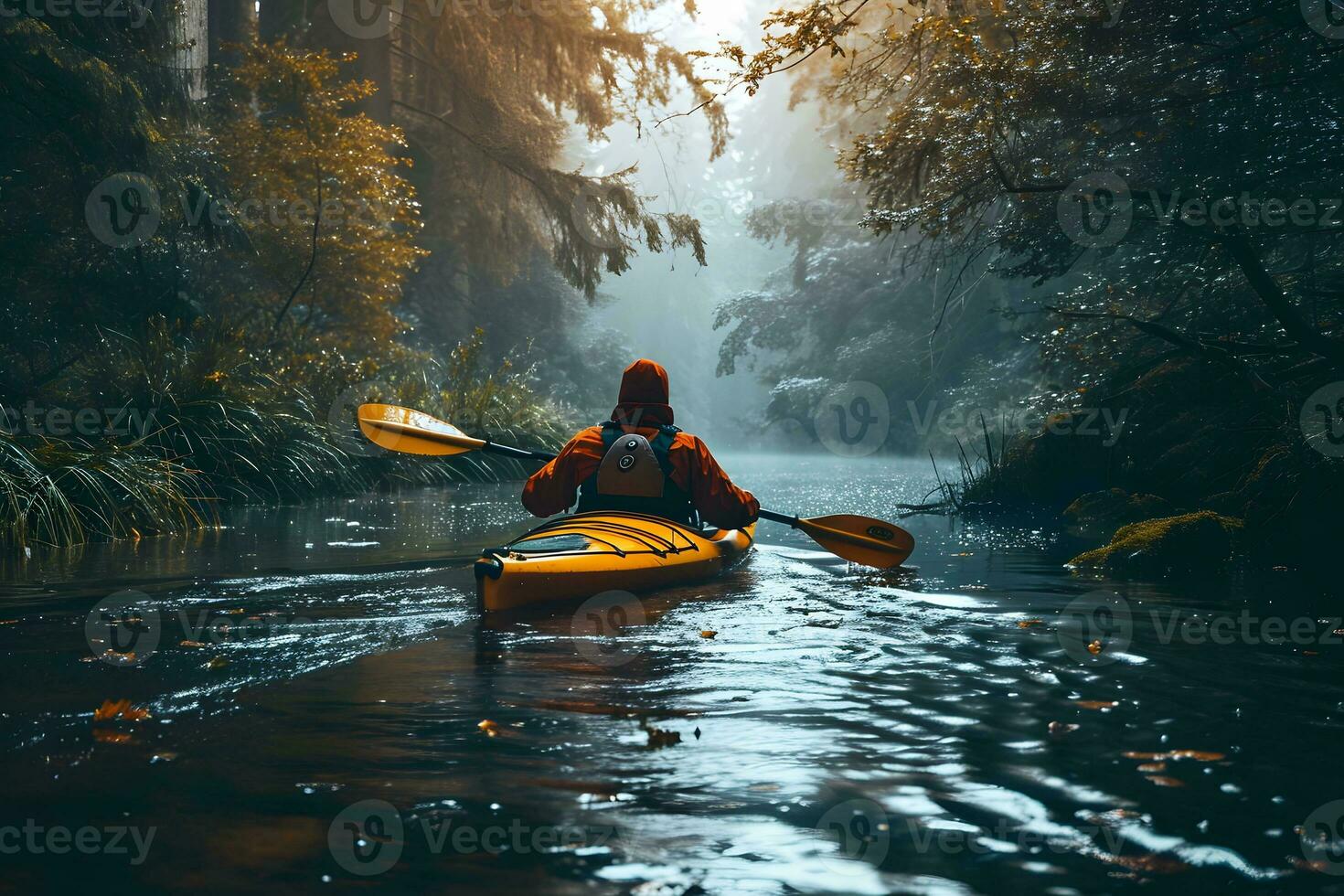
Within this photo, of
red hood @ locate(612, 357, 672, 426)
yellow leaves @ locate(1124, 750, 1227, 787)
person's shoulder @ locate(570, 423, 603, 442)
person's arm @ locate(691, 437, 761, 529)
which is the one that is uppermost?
red hood @ locate(612, 357, 672, 426)

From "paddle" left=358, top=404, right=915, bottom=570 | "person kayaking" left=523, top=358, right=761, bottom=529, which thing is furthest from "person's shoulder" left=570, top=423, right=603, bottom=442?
"paddle" left=358, top=404, right=915, bottom=570

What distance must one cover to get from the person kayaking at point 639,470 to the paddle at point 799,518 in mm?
721

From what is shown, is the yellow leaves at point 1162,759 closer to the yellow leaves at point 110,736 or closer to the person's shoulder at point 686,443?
the yellow leaves at point 110,736

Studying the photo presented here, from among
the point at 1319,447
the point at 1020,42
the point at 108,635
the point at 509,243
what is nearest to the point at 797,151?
the point at 509,243

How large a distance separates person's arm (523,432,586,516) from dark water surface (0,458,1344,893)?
2.49 ft

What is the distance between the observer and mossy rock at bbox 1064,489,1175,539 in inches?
367

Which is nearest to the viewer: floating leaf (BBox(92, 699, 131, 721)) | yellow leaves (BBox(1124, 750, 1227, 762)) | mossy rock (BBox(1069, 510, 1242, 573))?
yellow leaves (BBox(1124, 750, 1227, 762))

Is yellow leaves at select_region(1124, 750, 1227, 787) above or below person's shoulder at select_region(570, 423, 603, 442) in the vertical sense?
below

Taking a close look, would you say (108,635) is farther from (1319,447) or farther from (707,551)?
(1319,447)

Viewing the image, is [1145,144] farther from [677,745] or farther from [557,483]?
[677,745]

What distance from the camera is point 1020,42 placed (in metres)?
10.3

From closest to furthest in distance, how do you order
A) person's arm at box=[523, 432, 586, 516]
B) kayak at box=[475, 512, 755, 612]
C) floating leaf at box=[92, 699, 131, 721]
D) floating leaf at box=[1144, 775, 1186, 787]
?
floating leaf at box=[1144, 775, 1186, 787], floating leaf at box=[92, 699, 131, 721], kayak at box=[475, 512, 755, 612], person's arm at box=[523, 432, 586, 516]

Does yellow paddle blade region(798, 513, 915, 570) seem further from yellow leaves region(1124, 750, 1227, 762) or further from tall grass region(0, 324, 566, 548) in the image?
tall grass region(0, 324, 566, 548)

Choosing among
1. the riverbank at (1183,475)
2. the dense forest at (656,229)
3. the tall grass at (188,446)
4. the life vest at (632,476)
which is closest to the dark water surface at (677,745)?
the life vest at (632,476)
